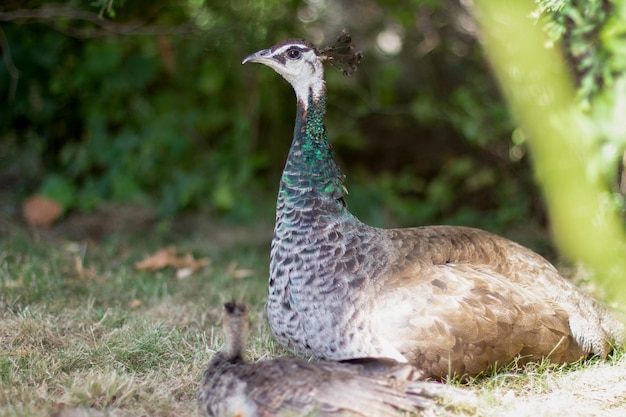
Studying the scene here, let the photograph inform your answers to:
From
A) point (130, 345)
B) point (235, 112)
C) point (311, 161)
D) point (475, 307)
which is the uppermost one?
point (235, 112)

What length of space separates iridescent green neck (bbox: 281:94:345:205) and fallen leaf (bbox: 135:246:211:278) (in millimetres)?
1663

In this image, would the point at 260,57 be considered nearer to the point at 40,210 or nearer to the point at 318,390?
the point at 318,390

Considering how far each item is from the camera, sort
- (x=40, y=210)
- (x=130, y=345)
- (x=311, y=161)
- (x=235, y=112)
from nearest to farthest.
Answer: (x=130, y=345)
(x=311, y=161)
(x=40, y=210)
(x=235, y=112)

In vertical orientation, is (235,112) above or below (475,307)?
above

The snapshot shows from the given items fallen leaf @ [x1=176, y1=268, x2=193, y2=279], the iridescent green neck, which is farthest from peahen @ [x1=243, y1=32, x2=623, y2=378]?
fallen leaf @ [x1=176, y1=268, x2=193, y2=279]

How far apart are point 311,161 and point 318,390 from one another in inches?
48.0

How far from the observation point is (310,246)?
337 centimetres

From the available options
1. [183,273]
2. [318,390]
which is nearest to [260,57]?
[318,390]

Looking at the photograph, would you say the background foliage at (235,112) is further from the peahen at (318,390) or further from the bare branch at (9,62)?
the peahen at (318,390)

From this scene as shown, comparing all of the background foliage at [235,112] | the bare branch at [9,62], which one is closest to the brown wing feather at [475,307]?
the background foliage at [235,112]

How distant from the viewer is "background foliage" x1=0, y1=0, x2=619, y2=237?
6332 mm

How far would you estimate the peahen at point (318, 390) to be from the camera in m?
2.65

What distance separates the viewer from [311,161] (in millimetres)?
3537

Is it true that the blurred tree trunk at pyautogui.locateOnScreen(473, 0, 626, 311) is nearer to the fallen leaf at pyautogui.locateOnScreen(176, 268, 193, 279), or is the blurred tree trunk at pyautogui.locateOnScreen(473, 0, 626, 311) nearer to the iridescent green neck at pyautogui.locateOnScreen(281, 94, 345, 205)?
the iridescent green neck at pyautogui.locateOnScreen(281, 94, 345, 205)
